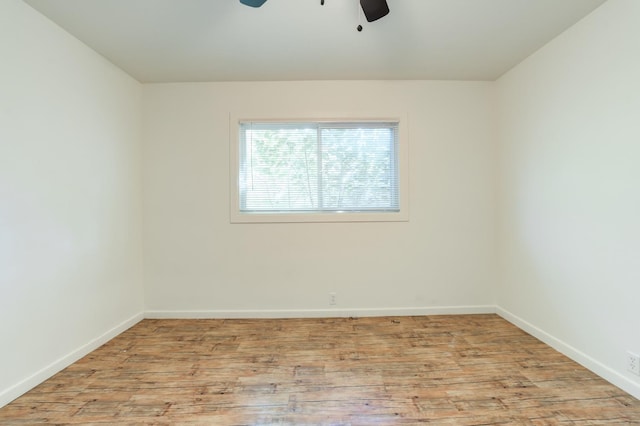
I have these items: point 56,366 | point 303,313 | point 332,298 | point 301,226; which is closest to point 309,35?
point 301,226

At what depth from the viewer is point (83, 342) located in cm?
245

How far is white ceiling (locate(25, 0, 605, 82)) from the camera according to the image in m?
2.03

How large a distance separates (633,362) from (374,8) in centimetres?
278

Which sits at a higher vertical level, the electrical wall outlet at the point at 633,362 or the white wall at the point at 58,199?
the white wall at the point at 58,199

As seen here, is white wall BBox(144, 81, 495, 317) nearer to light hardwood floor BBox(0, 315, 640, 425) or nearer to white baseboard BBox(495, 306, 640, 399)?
light hardwood floor BBox(0, 315, 640, 425)

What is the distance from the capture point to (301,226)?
325cm

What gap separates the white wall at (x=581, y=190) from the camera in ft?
6.28

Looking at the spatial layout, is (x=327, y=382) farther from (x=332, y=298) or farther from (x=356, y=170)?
(x=356, y=170)

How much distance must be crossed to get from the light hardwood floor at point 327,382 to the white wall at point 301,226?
427mm

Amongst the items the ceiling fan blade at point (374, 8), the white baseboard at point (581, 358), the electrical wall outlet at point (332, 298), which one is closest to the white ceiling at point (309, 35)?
the ceiling fan blade at point (374, 8)

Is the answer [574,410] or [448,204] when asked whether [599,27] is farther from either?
[574,410]

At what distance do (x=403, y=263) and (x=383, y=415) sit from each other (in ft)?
5.78

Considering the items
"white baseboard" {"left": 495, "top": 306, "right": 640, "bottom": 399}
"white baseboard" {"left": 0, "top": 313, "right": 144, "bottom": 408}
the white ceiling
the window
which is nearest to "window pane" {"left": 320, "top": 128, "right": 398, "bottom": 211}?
the window

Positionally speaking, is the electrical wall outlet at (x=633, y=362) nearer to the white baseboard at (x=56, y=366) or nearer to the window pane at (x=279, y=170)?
the window pane at (x=279, y=170)
